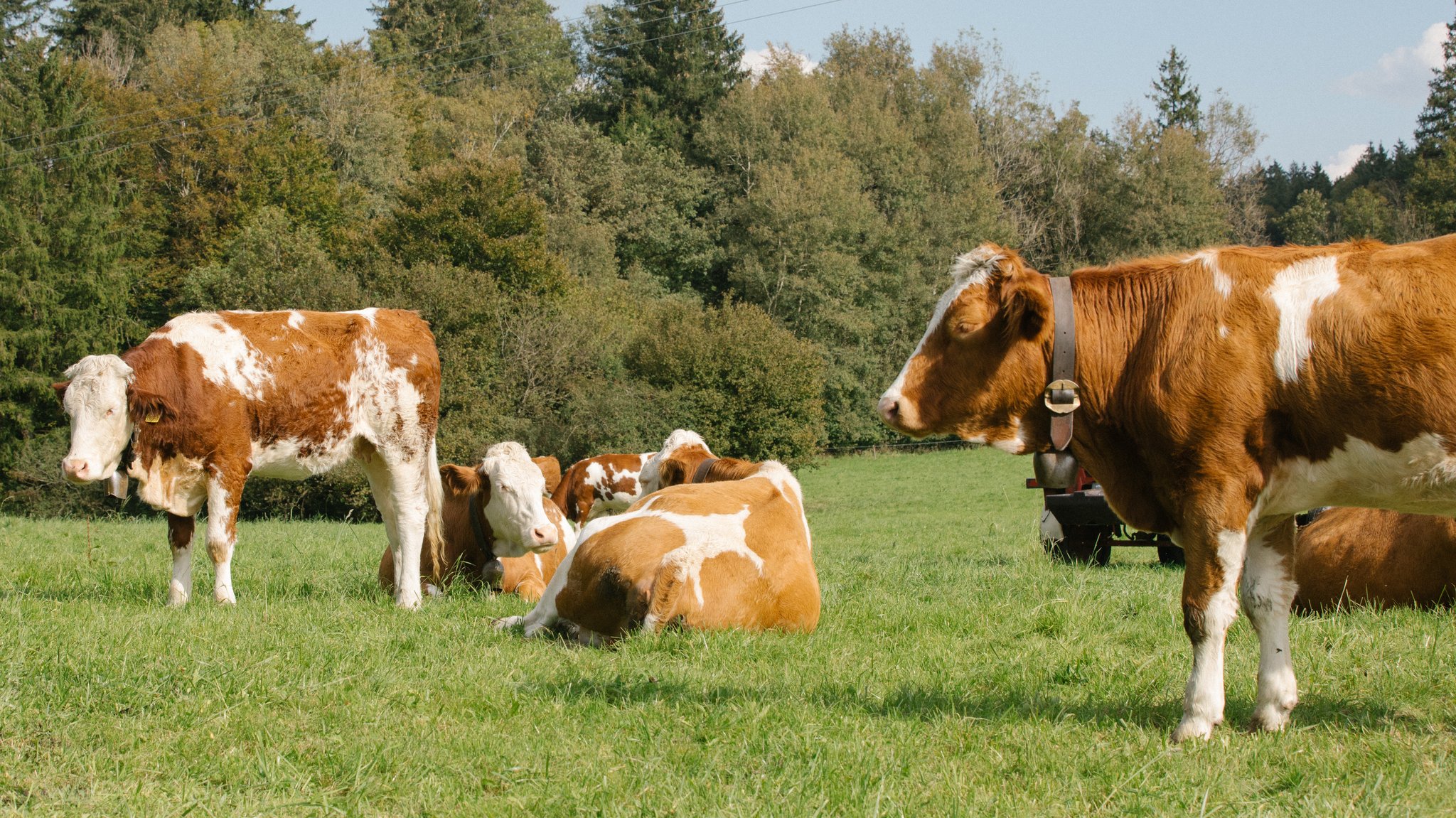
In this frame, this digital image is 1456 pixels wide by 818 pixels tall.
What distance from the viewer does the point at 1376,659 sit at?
218 inches

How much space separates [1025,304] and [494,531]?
5.98 m

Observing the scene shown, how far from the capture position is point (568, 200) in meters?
57.7

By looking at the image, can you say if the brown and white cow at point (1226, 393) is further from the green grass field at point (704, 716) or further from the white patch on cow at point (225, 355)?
the white patch on cow at point (225, 355)

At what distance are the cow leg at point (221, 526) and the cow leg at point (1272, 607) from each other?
257 inches

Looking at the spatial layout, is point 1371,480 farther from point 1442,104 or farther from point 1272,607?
point 1442,104

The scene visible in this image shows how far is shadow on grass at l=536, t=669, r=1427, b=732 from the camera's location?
460 cm

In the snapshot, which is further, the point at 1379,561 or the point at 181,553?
the point at 181,553

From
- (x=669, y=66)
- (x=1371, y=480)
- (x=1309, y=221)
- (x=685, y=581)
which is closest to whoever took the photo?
(x=1371, y=480)

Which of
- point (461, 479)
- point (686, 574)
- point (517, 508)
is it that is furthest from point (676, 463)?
point (686, 574)

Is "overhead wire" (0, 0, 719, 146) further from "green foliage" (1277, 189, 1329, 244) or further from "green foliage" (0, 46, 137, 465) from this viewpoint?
"green foliage" (1277, 189, 1329, 244)

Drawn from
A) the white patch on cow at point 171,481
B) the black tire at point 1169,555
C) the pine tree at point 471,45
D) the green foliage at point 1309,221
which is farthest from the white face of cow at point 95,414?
the green foliage at point 1309,221

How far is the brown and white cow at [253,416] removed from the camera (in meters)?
7.97

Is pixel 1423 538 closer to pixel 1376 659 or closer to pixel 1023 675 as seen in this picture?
pixel 1376 659

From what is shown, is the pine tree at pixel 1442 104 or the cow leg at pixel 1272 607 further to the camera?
the pine tree at pixel 1442 104
